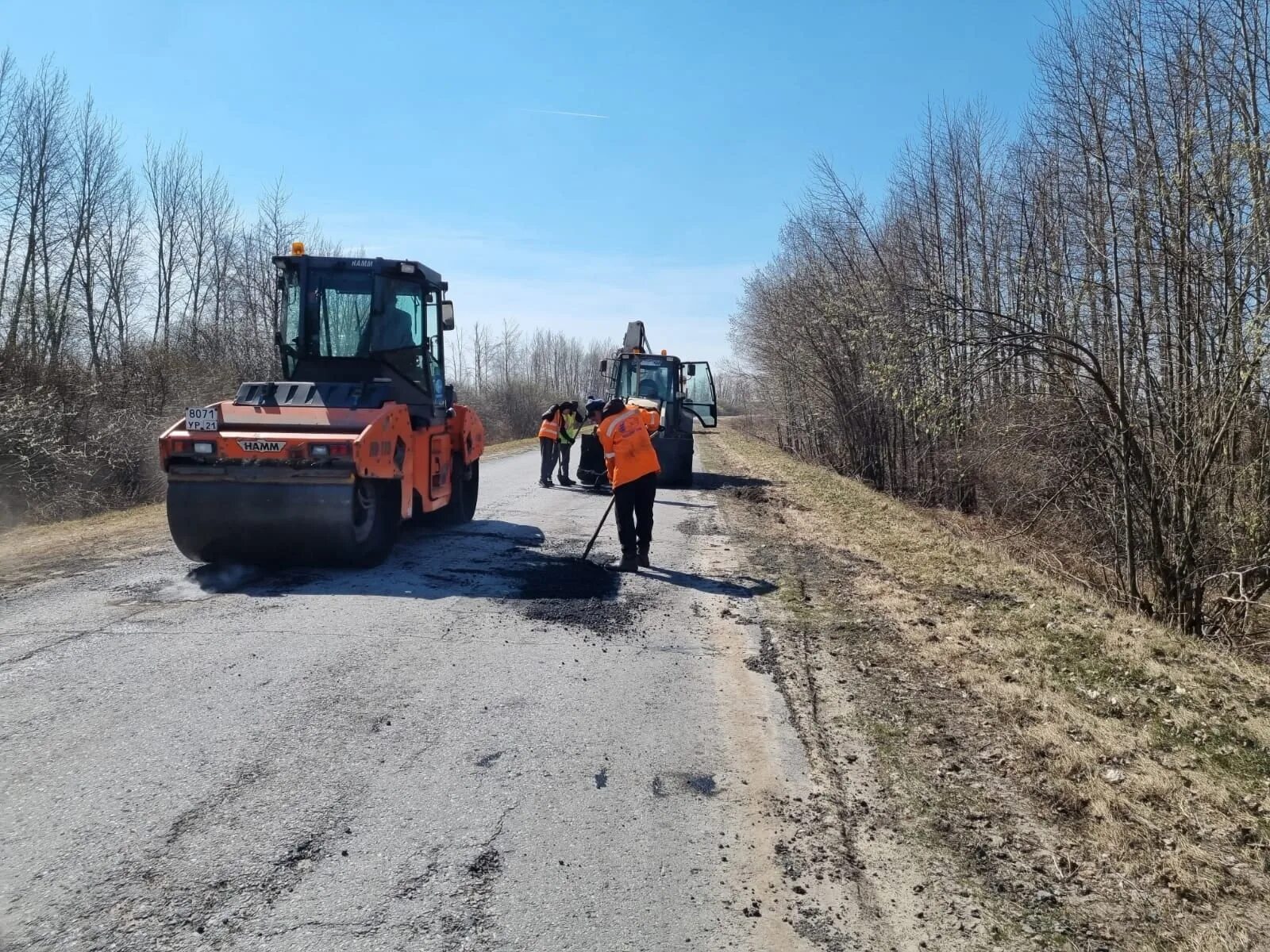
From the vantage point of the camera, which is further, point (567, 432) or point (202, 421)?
point (567, 432)

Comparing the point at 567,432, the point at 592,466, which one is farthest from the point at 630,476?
the point at 592,466

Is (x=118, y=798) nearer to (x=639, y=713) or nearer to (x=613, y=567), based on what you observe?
(x=639, y=713)

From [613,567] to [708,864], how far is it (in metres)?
5.68

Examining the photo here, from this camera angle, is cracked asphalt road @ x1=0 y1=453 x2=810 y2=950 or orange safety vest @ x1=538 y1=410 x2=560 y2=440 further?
orange safety vest @ x1=538 y1=410 x2=560 y2=440

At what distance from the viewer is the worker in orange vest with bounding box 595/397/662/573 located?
8961mm

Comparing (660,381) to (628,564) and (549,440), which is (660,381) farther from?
(628,564)

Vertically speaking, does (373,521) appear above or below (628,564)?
above

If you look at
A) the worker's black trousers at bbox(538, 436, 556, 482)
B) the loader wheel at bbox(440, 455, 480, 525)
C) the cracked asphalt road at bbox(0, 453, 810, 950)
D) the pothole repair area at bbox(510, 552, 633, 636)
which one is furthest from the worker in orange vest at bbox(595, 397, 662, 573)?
the worker's black trousers at bbox(538, 436, 556, 482)

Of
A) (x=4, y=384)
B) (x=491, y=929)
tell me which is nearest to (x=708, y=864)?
(x=491, y=929)

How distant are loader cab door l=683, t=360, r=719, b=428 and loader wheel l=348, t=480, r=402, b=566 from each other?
33.5 feet

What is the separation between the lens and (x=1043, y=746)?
4.57 metres

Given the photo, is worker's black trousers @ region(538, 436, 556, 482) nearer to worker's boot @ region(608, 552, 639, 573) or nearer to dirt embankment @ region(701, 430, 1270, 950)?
worker's boot @ region(608, 552, 639, 573)

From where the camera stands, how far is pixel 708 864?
3.36 metres

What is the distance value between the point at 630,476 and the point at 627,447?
298mm
